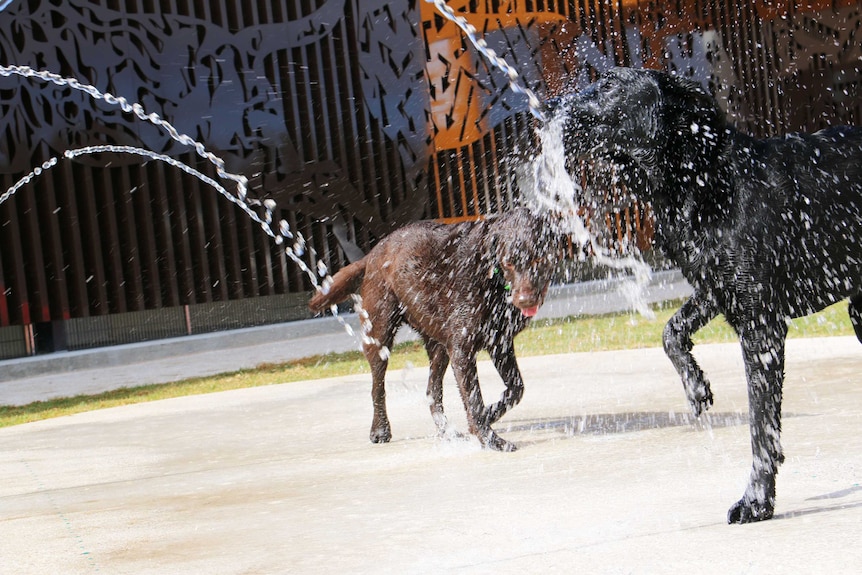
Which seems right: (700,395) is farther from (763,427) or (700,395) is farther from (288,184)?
(288,184)

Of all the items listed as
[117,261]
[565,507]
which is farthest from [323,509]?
[117,261]

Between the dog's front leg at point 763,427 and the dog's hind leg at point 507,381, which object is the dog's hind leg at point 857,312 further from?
A: the dog's hind leg at point 507,381

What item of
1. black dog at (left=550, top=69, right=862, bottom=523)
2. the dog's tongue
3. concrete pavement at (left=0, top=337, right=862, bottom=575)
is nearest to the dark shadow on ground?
concrete pavement at (left=0, top=337, right=862, bottom=575)

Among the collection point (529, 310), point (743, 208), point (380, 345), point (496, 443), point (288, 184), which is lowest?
point (496, 443)

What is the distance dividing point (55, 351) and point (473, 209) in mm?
5225

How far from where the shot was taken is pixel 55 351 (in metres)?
11.7

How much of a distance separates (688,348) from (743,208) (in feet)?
2.60

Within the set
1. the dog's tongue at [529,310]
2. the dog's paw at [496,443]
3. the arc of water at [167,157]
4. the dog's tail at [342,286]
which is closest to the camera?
the dog's tongue at [529,310]

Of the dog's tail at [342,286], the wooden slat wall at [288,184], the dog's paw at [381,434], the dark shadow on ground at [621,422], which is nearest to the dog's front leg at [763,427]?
the dark shadow on ground at [621,422]

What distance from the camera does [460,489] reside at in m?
4.07

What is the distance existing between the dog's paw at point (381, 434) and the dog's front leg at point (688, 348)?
207 cm

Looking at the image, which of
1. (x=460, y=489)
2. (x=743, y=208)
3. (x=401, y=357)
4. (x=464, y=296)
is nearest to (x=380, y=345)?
(x=464, y=296)

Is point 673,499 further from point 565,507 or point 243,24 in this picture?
point 243,24

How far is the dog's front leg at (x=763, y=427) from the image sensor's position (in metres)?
3.05
